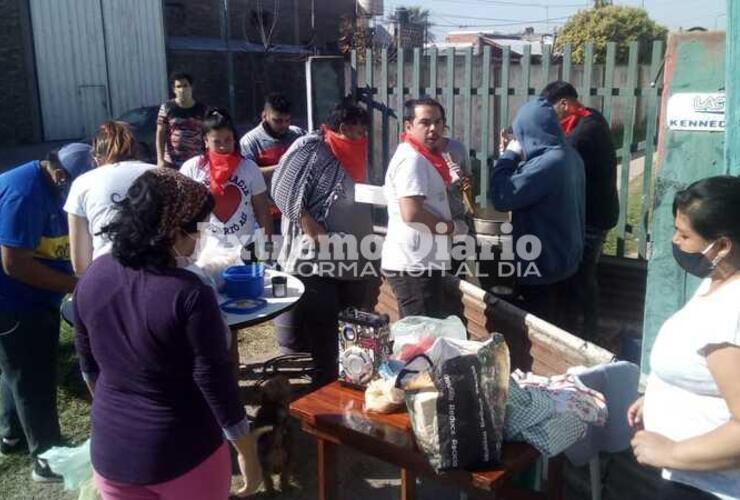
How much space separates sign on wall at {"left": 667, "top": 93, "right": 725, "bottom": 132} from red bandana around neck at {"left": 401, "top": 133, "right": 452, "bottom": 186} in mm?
1110

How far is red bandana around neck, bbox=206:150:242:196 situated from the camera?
4.16 meters

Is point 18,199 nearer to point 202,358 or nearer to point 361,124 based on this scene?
point 202,358

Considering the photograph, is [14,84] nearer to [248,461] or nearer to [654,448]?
[248,461]

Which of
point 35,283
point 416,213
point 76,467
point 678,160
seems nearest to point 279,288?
point 416,213

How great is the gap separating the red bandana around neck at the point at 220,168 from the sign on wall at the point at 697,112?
2.41 m

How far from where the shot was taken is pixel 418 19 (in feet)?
141

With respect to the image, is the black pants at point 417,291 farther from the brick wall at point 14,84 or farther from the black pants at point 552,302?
the brick wall at point 14,84

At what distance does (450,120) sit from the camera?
6035mm

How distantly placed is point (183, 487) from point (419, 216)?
1.84 m

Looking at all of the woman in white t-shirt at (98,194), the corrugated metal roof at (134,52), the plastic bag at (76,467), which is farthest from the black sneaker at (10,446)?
the corrugated metal roof at (134,52)

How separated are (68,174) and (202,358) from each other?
1593 millimetres

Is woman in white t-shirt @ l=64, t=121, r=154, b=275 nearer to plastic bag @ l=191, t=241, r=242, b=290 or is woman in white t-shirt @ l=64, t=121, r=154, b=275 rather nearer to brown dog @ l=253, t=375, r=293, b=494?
plastic bag @ l=191, t=241, r=242, b=290

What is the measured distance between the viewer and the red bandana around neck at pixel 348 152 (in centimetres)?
394

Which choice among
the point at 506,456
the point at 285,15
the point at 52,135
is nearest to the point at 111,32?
the point at 52,135
